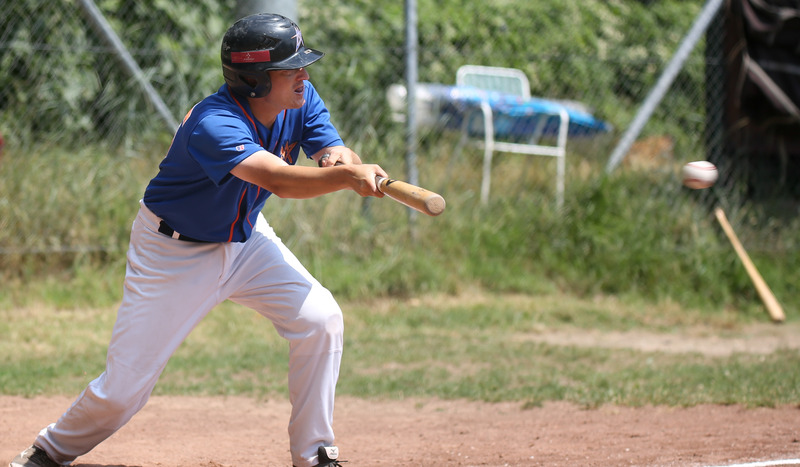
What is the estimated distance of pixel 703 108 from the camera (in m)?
8.82

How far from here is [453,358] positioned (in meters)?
Answer: 6.21

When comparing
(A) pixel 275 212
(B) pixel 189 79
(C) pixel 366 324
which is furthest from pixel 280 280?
(B) pixel 189 79

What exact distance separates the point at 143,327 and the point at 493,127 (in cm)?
539

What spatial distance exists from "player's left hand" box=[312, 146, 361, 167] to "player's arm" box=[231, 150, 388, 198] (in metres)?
0.50

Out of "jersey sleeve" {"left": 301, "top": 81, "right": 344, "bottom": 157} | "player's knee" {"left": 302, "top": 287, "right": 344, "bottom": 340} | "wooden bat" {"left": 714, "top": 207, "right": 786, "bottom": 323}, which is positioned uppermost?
"jersey sleeve" {"left": 301, "top": 81, "right": 344, "bottom": 157}

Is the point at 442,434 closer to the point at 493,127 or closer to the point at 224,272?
the point at 224,272

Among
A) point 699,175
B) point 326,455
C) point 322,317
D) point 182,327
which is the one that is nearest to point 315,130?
point 322,317

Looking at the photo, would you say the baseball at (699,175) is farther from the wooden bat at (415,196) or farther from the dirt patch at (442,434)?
the wooden bat at (415,196)

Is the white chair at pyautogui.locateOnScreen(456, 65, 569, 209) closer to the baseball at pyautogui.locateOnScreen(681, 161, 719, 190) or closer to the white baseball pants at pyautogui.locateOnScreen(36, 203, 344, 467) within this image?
the baseball at pyautogui.locateOnScreen(681, 161, 719, 190)

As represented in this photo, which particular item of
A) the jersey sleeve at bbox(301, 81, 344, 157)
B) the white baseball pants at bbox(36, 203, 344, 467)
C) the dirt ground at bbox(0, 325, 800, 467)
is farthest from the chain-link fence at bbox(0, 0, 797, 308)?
the white baseball pants at bbox(36, 203, 344, 467)

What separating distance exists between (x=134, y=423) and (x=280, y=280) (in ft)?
5.43

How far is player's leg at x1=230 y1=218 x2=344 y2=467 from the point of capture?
11.7 feet

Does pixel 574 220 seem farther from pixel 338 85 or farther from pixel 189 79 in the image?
pixel 189 79

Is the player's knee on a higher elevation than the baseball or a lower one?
higher
